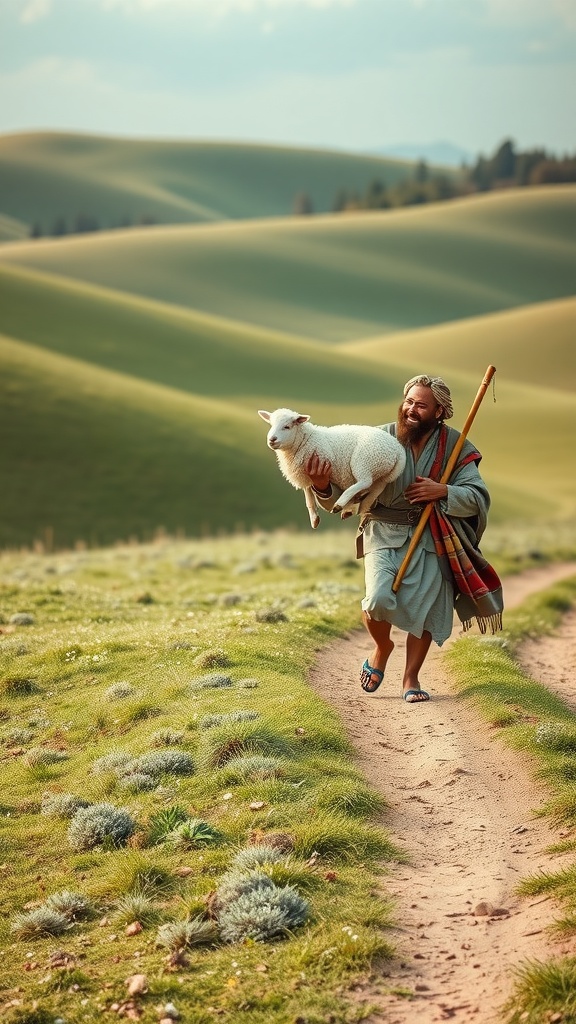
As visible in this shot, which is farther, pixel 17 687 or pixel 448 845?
pixel 17 687

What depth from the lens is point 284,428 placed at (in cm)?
1006

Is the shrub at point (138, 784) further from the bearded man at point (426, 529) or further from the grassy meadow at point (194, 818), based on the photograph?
the bearded man at point (426, 529)

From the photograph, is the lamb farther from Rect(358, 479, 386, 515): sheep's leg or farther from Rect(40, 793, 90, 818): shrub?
Rect(40, 793, 90, 818): shrub

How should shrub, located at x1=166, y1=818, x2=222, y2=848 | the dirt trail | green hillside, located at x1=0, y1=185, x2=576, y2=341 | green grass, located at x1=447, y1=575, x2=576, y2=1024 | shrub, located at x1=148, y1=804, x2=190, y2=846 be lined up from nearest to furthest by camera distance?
green grass, located at x1=447, y1=575, x2=576, y2=1024, the dirt trail, shrub, located at x1=166, y1=818, x2=222, y2=848, shrub, located at x1=148, y1=804, x2=190, y2=846, green hillside, located at x1=0, y1=185, x2=576, y2=341

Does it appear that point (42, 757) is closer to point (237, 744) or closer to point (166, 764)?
point (166, 764)

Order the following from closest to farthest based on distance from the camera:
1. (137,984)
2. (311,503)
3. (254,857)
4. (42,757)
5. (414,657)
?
(137,984) < (254,857) < (42,757) < (311,503) < (414,657)

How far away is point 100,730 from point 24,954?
151 inches


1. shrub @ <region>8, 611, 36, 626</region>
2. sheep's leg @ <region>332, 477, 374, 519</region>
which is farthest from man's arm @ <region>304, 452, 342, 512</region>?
shrub @ <region>8, 611, 36, 626</region>

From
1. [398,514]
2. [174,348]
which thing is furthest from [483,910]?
[174,348]

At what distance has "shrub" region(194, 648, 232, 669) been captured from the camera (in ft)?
39.6

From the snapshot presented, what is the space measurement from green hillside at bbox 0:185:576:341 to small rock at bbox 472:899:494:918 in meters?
133

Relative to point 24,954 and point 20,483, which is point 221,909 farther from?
point 20,483

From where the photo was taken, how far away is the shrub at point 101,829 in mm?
8297

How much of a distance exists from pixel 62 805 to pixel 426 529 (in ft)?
13.9
